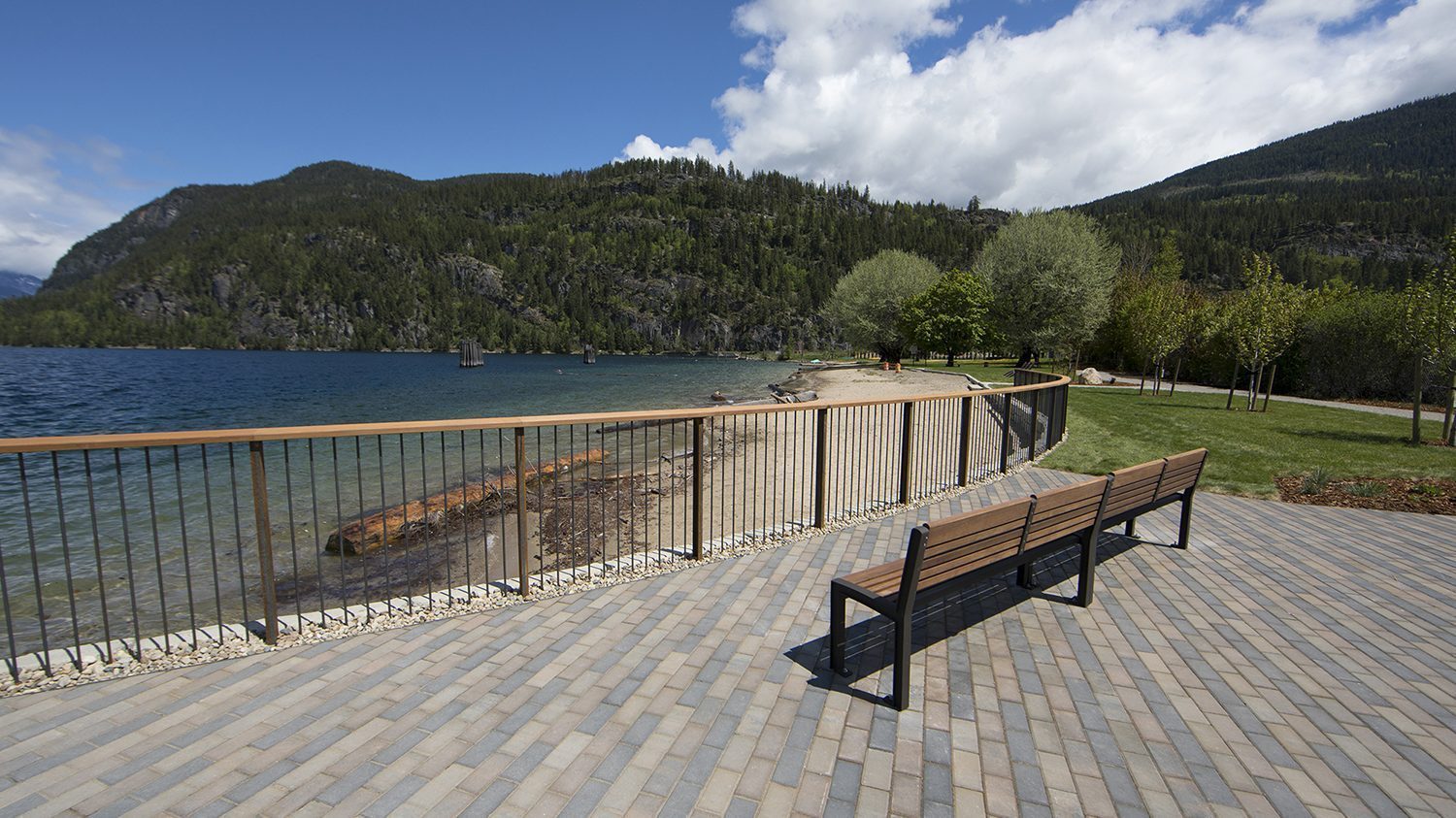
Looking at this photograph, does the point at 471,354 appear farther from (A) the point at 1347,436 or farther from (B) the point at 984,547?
(B) the point at 984,547

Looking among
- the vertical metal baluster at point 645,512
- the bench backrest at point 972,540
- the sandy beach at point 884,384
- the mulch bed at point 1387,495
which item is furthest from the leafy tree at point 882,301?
the bench backrest at point 972,540

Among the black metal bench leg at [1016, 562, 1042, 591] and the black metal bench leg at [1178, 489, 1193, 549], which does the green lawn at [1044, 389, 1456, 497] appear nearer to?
the black metal bench leg at [1178, 489, 1193, 549]

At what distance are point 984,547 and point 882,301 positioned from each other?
53.5 metres

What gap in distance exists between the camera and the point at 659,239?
601 feet

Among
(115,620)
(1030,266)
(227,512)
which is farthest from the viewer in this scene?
(1030,266)

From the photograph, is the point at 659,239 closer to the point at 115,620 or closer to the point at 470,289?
the point at 470,289

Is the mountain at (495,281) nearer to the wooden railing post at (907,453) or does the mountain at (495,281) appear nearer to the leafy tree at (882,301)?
the leafy tree at (882,301)

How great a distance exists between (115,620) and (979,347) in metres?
54.8

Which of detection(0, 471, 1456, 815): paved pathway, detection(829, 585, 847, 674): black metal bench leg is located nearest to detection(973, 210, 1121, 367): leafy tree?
detection(0, 471, 1456, 815): paved pathway

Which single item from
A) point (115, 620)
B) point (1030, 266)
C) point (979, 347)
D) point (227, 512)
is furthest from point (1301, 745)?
point (979, 347)

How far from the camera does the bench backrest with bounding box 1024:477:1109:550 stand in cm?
387

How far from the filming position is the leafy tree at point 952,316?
48.0 metres

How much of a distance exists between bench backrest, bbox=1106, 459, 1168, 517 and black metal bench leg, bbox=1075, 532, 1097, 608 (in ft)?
1.24

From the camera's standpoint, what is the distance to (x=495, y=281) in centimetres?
17012
